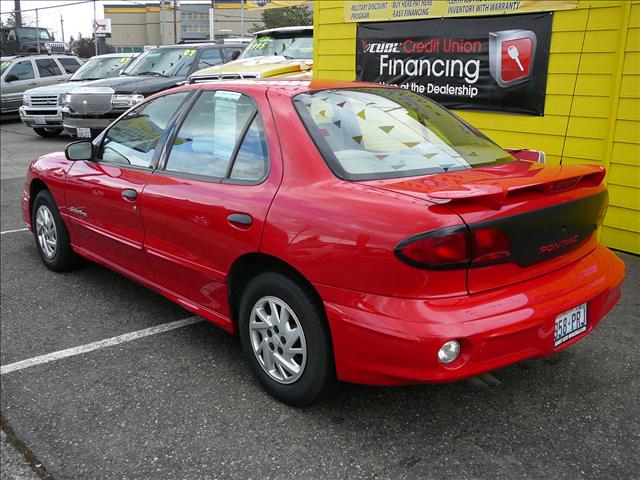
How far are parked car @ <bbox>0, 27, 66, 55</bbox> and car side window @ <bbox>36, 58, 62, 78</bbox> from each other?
19.6 ft

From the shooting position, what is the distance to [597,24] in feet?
17.9

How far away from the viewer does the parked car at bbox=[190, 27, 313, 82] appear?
33.4ft

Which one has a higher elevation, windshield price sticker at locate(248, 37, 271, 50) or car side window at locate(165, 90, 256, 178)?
windshield price sticker at locate(248, 37, 271, 50)

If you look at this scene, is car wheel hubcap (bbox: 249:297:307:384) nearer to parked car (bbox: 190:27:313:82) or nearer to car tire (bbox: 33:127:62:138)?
parked car (bbox: 190:27:313:82)

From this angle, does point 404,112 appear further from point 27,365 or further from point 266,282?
point 27,365

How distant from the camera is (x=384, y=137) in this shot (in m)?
3.23

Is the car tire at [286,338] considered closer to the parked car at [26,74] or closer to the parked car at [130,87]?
the parked car at [130,87]

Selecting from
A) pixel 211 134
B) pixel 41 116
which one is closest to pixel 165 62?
pixel 41 116

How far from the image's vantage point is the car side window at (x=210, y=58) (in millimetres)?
12310

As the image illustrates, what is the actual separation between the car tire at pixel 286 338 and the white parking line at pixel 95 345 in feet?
3.35

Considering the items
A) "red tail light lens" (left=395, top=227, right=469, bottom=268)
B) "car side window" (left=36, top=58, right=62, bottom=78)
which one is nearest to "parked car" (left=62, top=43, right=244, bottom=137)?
"car side window" (left=36, top=58, right=62, bottom=78)

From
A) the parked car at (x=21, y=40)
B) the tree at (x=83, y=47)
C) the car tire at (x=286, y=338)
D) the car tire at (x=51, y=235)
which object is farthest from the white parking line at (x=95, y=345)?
the tree at (x=83, y=47)

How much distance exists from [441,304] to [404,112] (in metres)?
1.40

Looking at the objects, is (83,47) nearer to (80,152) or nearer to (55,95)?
(55,95)
